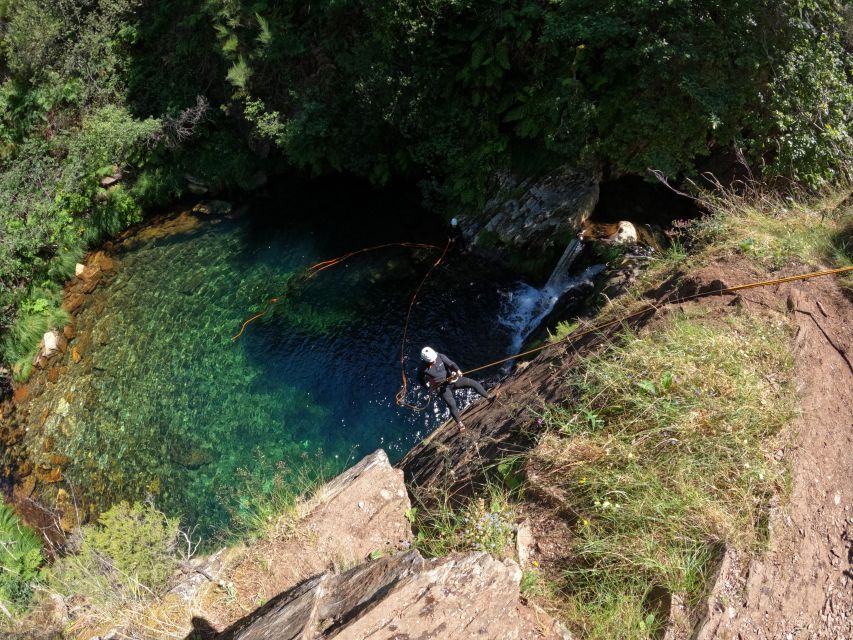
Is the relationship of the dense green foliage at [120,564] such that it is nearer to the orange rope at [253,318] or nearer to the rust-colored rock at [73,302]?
the orange rope at [253,318]

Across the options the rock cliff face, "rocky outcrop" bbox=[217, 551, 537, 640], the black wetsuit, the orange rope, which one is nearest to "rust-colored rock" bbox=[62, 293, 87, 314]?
the orange rope

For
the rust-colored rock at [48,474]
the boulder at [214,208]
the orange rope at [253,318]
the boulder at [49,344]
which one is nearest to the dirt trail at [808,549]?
the orange rope at [253,318]

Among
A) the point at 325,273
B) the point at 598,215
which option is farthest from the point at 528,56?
the point at 325,273

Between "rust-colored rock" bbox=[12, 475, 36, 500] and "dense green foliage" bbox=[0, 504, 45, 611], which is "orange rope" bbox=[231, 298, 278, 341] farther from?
"dense green foliage" bbox=[0, 504, 45, 611]

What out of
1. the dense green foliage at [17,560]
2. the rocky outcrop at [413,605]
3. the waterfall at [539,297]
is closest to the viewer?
the rocky outcrop at [413,605]

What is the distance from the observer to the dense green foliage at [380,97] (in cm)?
930

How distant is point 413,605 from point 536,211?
9.85 metres

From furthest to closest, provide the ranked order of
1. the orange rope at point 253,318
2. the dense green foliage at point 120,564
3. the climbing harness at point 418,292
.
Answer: the orange rope at point 253,318 < the climbing harness at point 418,292 < the dense green foliage at point 120,564

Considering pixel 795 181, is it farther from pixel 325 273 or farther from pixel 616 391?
pixel 325 273

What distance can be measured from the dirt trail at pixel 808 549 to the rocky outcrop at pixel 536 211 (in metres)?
6.74

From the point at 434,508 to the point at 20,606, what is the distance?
22.1 feet

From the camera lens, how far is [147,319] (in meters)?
12.6

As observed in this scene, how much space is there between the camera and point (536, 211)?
481 inches

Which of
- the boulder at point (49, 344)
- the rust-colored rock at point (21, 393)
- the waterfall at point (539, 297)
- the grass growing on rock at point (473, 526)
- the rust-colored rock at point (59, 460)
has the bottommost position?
the waterfall at point (539, 297)
